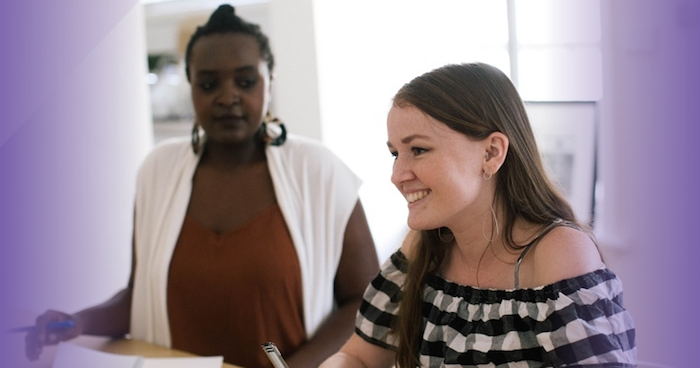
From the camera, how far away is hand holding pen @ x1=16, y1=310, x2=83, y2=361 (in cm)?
123

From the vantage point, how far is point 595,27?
1.41m

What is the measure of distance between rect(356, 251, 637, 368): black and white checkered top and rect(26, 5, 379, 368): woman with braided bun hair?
0.37m

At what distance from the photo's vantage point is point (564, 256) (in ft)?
2.69

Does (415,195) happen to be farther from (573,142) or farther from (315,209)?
(573,142)

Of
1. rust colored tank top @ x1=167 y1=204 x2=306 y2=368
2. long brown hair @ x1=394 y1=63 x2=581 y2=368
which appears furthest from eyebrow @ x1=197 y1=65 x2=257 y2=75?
long brown hair @ x1=394 y1=63 x2=581 y2=368

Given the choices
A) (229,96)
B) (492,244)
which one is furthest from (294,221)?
(492,244)

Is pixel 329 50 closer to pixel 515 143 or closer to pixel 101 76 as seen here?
pixel 101 76

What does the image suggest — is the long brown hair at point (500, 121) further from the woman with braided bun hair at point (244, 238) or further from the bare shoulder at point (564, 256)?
the woman with braided bun hair at point (244, 238)

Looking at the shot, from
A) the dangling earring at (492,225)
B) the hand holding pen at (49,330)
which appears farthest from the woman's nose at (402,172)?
the hand holding pen at (49,330)

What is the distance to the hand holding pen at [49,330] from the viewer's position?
123cm

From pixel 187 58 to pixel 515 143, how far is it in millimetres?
736

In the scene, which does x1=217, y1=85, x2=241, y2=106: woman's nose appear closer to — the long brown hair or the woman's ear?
the long brown hair

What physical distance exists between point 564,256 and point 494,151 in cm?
15

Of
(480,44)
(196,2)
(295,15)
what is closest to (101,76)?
(196,2)
